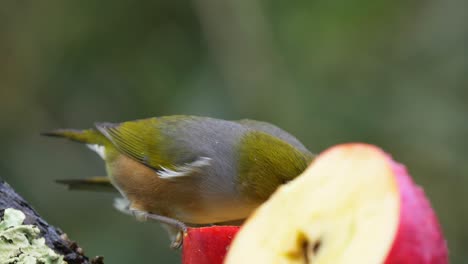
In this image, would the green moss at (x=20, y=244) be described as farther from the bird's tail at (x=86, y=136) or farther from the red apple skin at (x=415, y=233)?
the bird's tail at (x=86, y=136)

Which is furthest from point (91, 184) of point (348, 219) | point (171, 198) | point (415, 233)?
point (415, 233)

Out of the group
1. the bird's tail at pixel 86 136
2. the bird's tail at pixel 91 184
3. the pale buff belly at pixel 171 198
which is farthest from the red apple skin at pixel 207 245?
the bird's tail at pixel 86 136

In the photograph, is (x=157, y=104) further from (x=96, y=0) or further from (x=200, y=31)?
(x=96, y=0)

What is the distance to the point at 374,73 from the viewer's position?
4.60 m

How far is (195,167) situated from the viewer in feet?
Result: 9.41

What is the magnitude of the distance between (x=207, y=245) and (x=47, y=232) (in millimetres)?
360

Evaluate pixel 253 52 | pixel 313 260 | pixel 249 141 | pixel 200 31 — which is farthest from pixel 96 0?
pixel 313 260

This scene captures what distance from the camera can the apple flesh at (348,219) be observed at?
4.03ft

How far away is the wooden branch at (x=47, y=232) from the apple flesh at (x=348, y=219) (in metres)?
0.51

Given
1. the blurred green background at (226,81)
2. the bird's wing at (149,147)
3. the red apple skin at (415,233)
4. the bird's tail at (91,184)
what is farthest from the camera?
the blurred green background at (226,81)

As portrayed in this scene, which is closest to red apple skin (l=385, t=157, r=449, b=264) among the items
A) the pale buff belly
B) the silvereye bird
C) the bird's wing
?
the silvereye bird

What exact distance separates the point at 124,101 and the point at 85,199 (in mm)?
677

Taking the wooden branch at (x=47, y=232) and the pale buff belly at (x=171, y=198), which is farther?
the pale buff belly at (x=171, y=198)

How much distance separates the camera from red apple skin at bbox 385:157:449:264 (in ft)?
4.02
